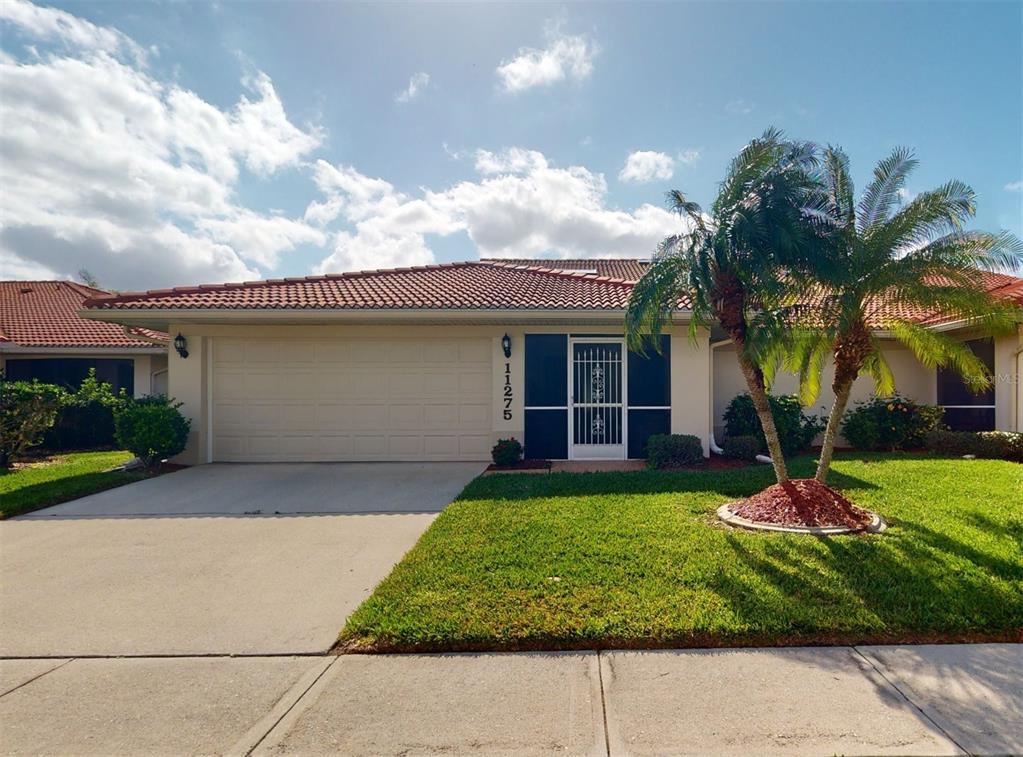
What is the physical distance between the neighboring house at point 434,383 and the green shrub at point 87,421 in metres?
4.10

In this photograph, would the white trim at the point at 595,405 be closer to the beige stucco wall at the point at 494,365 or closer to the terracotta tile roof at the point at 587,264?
the beige stucco wall at the point at 494,365

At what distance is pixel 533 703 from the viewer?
288cm

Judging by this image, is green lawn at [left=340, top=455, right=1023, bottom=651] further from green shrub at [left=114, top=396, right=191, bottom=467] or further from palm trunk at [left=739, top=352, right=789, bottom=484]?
green shrub at [left=114, top=396, right=191, bottom=467]

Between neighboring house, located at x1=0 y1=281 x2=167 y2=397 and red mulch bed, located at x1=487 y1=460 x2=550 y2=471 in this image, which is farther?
neighboring house, located at x1=0 y1=281 x2=167 y2=397

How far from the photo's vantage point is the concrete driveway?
3730mm

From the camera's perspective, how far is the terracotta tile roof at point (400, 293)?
31.9 feet

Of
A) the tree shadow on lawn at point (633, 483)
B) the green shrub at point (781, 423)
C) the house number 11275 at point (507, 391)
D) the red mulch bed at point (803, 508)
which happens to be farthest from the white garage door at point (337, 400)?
the red mulch bed at point (803, 508)

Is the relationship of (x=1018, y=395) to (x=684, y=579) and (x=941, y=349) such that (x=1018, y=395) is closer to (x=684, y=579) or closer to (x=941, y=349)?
(x=941, y=349)

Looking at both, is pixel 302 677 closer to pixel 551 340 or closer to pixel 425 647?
pixel 425 647

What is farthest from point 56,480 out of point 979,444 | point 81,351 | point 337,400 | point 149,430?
point 979,444

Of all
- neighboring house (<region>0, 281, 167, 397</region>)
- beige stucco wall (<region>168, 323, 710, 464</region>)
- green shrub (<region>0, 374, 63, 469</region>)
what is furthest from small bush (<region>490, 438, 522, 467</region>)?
neighboring house (<region>0, 281, 167, 397</region>)

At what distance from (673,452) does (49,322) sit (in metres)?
19.1

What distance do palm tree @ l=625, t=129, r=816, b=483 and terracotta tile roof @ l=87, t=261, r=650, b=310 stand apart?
10.5 ft

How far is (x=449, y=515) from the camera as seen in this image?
6.55m
